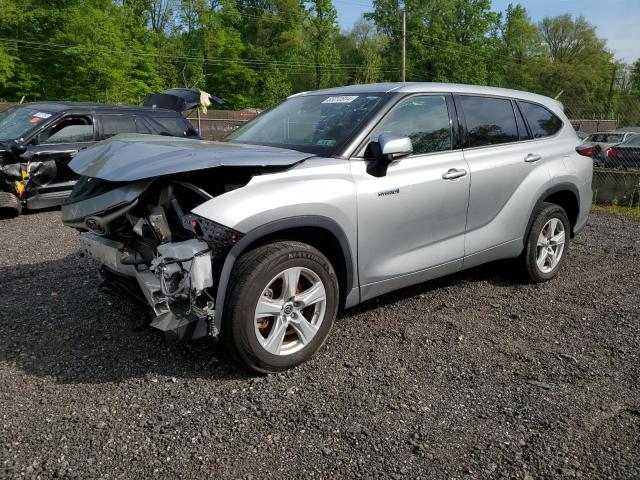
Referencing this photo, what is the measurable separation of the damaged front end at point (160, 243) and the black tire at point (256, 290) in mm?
128

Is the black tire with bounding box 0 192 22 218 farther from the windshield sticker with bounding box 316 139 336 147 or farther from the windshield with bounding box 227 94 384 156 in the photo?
the windshield sticker with bounding box 316 139 336 147

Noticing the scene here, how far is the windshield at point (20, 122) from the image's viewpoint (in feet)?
26.8

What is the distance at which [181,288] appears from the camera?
120 inches

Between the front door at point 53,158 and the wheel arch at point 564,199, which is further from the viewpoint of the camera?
the front door at point 53,158

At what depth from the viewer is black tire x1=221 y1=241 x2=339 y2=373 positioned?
3.04 meters

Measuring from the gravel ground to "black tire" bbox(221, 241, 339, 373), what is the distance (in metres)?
0.13

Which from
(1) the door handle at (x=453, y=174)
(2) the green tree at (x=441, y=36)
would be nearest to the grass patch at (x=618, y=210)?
(1) the door handle at (x=453, y=174)

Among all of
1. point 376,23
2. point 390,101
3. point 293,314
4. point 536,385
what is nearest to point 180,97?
point 390,101

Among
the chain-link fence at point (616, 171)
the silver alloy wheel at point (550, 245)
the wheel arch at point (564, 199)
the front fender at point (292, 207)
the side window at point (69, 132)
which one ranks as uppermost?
the side window at point (69, 132)

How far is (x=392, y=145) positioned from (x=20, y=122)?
7.28 metres

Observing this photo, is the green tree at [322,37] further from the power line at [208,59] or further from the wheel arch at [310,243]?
the wheel arch at [310,243]

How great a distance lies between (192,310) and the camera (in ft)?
10.0

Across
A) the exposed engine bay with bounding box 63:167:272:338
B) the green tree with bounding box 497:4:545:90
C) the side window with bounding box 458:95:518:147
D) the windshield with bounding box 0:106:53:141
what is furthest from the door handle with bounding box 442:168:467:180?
the green tree with bounding box 497:4:545:90

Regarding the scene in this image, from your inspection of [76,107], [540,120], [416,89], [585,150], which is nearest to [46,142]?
[76,107]
